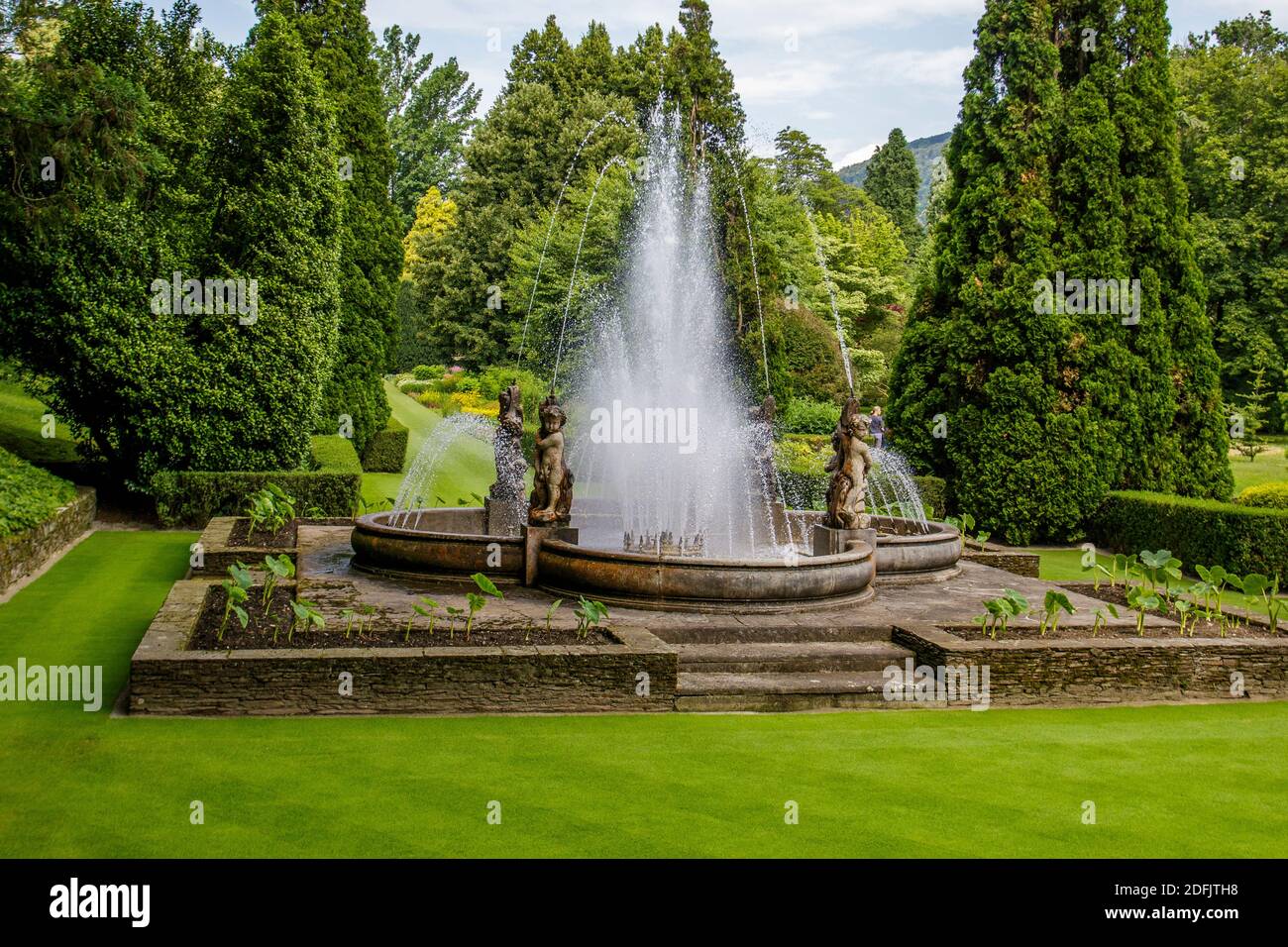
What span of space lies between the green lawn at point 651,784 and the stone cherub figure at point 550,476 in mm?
4599

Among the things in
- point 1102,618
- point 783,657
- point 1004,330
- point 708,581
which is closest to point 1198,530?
point 1004,330

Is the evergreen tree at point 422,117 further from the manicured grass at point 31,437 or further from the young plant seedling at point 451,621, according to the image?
the young plant seedling at point 451,621

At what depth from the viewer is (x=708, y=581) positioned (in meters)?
11.4

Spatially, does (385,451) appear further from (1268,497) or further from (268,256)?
(1268,497)

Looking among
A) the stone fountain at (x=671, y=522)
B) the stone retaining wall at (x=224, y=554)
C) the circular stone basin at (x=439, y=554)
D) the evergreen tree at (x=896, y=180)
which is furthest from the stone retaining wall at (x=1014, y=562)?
the evergreen tree at (x=896, y=180)

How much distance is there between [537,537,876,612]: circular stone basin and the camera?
11.4 metres

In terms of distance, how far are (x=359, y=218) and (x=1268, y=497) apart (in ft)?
67.9

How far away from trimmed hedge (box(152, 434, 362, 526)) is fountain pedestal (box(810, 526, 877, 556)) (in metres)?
9.21

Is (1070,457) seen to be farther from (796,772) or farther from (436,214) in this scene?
(436,214)

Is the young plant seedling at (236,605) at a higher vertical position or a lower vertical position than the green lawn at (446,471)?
lower

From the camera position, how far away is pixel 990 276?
70.9 ft

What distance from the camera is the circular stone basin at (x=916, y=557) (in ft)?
46.0

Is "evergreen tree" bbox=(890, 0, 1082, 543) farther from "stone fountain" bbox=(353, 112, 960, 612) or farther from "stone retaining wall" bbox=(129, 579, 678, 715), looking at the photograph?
"stone retaining wall" bbox=(129, 579, 678, 715)
